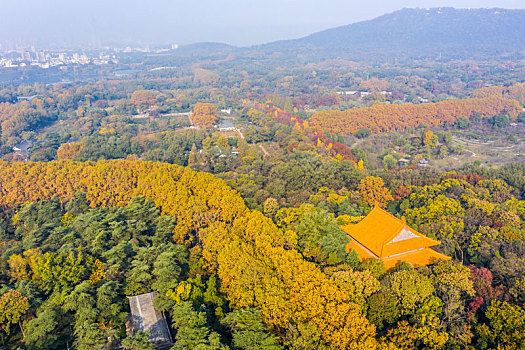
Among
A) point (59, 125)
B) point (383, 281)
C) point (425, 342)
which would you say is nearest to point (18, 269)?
point (383, 281)

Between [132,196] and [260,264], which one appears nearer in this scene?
[260,264]

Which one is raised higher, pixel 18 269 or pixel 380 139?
pixel 18 269

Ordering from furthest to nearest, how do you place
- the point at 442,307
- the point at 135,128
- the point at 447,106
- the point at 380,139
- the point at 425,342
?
the point at 447,106
the point at 135,128
the point at 380,139
the point at 442,307
the point at 425,342

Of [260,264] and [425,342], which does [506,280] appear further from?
[260,264]

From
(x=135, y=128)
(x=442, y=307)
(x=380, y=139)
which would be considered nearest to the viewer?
(x=442, y=307)

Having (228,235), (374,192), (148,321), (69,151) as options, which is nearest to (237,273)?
(228,235)
